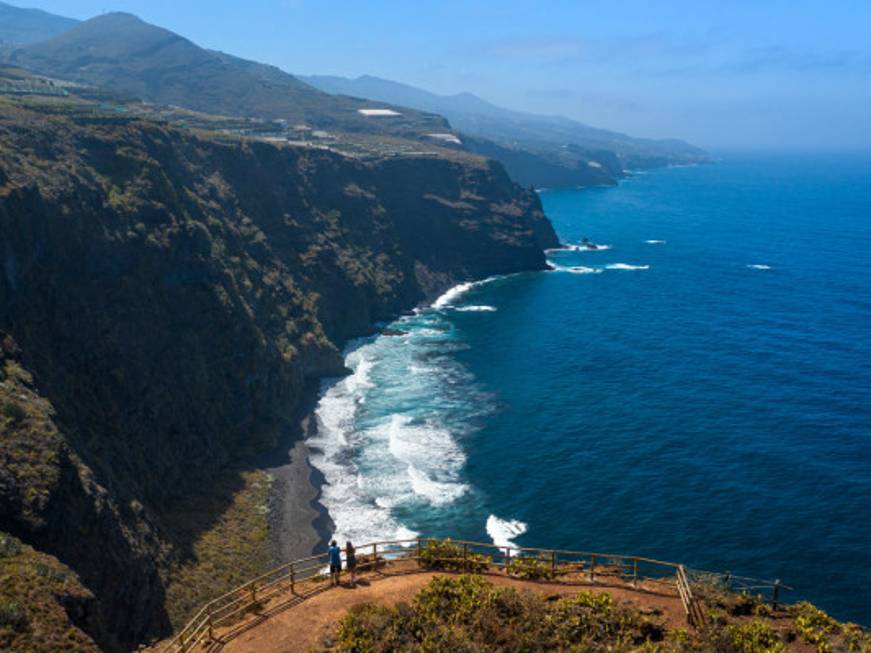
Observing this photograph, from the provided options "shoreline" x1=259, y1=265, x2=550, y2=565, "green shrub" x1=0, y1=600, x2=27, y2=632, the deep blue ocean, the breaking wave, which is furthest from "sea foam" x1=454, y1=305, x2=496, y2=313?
"green shrub" x1=0, y1=600, x2=27, y2=632

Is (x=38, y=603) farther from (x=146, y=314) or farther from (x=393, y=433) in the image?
(x=393, y=433)

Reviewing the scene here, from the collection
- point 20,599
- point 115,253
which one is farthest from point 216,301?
point 20,599

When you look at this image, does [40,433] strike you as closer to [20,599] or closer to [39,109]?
[20,599]

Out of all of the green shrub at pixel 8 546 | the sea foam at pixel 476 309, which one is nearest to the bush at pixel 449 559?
the green shrub at pixel 8 546

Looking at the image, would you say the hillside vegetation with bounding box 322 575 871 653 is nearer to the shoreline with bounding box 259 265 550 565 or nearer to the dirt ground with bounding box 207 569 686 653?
the dirt ground with bounding box 207 569 686 653

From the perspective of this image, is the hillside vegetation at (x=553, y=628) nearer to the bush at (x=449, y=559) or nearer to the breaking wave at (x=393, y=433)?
the bush at (x=449, y=559)
